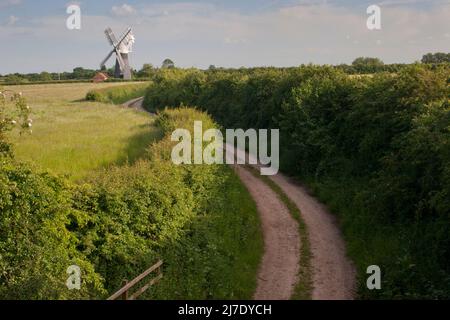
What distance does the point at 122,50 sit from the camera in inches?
4397

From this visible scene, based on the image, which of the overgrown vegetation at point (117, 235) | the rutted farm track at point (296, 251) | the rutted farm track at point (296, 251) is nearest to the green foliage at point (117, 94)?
the rutted farm track at point (296, 251)

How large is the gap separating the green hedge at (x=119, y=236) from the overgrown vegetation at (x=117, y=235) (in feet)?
0.08

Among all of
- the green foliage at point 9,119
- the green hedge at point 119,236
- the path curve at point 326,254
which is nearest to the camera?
the green hedge at point 119,236

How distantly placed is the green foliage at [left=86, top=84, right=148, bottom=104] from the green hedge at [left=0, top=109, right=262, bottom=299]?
59.7 metres

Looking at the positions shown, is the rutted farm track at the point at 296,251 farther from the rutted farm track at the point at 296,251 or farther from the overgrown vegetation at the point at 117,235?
the overgrown vegetation at the point at 117,235

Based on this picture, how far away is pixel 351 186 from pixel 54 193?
647 inches

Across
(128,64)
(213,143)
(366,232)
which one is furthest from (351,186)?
(128,64)

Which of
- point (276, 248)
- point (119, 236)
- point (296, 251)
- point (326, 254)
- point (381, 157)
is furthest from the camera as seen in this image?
point (381, 157)

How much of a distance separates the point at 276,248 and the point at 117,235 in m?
7.00

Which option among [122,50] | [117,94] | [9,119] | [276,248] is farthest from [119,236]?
[122,50]

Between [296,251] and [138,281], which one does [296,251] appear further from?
[138,281]

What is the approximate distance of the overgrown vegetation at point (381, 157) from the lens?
15.5 m

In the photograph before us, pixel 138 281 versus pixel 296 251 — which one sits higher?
pixel 138 281

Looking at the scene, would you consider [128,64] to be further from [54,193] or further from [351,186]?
[54,193]
